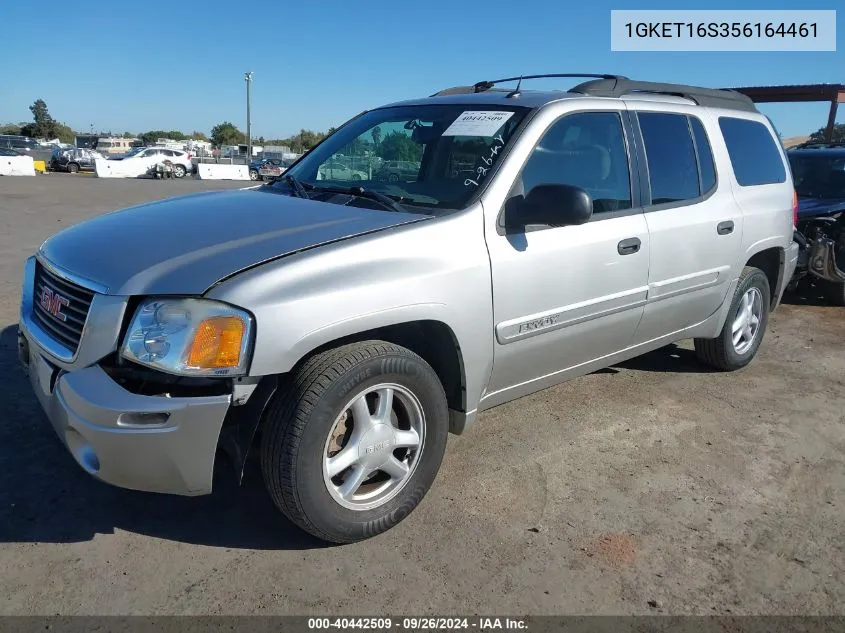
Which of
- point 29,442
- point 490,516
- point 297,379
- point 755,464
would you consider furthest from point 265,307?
point 755,464

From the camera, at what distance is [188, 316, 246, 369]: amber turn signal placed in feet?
7.39

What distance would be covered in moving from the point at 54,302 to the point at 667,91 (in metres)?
3.62

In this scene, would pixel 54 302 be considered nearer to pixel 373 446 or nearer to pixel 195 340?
pixel 195 340

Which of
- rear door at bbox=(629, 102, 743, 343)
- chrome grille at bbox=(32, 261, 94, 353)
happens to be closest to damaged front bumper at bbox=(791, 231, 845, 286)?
rear door at bbox=(629, 102, 743, 343)

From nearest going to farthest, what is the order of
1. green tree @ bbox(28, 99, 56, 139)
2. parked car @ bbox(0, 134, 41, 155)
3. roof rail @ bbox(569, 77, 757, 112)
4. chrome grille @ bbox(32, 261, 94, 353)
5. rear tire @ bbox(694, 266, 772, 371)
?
chrome grille @ bbox(32, 261, 94, 353) → roof rail @ bbox(569, 77, 757, 112) → rear tire @ bbox(694, 266, 772, 371) → parked car @ bbox(0, 134, 41, 155) → green tree @ bbox(28, 99, 56, 139)

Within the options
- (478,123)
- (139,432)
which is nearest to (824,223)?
(478,123)

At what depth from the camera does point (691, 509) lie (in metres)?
3.06

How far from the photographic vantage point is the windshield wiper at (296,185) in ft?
11.0

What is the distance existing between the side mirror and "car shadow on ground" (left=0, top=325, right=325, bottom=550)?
1635 mm

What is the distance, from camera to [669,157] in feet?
12.8

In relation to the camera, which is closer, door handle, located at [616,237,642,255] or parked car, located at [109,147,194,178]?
door handle, located at [616,237,642,255]

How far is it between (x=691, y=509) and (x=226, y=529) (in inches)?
81.7

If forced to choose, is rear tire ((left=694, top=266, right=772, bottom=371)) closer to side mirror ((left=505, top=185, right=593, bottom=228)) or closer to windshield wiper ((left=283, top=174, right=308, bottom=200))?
side mirror ((left=505, top=185, right=593, bottom=228))

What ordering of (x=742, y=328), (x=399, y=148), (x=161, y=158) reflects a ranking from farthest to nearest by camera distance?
(x=161, y=158), (x=742, y=328), (x=399, y=148)
